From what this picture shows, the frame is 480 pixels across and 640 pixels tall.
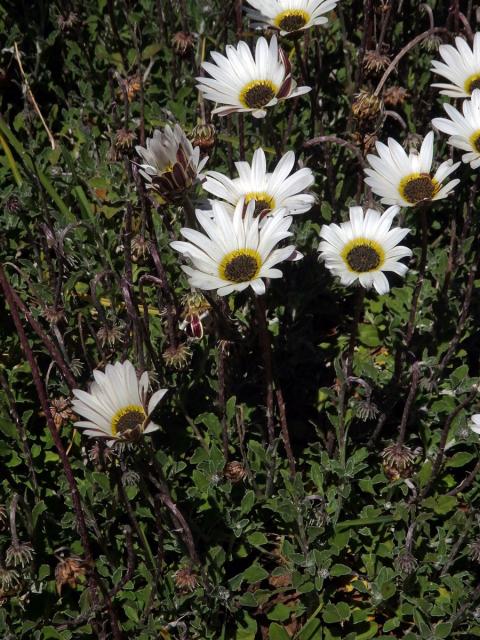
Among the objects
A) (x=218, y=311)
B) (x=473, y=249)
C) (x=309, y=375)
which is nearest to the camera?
(x=218, y=311)

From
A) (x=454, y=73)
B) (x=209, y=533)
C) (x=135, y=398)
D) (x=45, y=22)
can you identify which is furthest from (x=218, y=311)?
(x=45, y=22)

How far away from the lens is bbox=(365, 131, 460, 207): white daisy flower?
8.36 ft

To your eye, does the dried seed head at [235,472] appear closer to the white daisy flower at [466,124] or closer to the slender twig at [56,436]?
the slender twig at [56,436]

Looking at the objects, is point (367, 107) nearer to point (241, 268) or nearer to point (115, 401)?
A: point (241, 268)

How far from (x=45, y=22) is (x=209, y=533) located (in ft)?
9.85

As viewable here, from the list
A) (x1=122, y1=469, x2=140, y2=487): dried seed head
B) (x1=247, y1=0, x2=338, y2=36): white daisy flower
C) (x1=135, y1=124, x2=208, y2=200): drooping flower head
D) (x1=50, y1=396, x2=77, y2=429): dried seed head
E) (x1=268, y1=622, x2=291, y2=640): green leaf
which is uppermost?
(x1=247, y1=0, x2=338, y2=36): white daisy flower

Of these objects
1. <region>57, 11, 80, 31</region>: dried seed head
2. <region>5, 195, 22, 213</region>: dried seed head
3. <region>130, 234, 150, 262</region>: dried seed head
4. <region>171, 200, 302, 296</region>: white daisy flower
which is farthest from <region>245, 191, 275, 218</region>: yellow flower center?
<region>57, 11, 80, 31</region>: dried seed head

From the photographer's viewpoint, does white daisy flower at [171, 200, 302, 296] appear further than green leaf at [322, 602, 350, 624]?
No

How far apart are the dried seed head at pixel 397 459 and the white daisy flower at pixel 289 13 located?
1.52m

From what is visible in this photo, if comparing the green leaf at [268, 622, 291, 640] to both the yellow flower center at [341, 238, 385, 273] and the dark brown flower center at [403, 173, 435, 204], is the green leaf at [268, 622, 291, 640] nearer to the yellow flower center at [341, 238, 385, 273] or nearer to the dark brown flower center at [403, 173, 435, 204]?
the yellow flower center at [341, 238, 385, 273]

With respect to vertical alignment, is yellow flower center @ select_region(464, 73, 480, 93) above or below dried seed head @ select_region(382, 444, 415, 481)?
above

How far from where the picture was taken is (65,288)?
9.99 ft

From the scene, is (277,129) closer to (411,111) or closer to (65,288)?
(411,111)

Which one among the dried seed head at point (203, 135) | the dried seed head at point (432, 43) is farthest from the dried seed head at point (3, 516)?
the dried seed head at point (432, 43)
